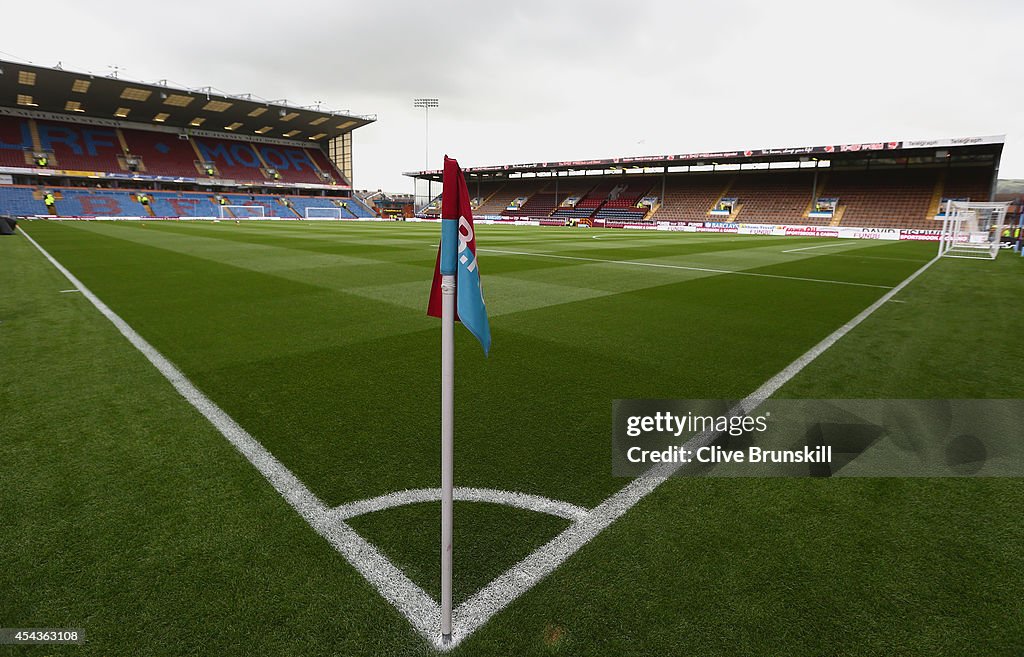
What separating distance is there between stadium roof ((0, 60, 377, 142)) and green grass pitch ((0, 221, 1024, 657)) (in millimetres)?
50327

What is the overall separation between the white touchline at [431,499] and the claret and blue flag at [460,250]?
1040 mm

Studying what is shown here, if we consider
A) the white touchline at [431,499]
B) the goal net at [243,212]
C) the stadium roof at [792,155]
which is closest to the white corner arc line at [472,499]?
the white touchline at [431,499]

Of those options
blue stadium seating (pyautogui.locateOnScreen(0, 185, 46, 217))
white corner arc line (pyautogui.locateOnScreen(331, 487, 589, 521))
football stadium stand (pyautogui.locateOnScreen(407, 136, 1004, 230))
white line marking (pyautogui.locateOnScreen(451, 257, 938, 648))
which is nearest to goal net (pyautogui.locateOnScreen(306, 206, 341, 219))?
football stadium stand (pyautogui.locateOnScreen(407, 136, 1004, 230))

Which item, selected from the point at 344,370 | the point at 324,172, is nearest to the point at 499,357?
the point at 344,370

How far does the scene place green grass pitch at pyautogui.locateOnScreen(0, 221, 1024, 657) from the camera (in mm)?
1963

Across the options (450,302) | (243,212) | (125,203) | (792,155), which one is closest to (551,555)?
(450,302)

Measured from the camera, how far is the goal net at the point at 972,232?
19.5 metres

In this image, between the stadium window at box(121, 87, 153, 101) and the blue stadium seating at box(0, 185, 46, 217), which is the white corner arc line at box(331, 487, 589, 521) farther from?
the blue stadium seating at box(0, 185, 46, 217)

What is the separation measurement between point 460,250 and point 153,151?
6967cm

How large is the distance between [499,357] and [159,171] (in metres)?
64.5

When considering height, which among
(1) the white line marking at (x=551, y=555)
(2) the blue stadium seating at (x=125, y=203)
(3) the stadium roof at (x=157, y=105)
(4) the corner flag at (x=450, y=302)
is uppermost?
(3) the stadium roof at (x=157, y=105)

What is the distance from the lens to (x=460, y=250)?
188 centimetres

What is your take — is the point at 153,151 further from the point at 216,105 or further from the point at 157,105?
the point at 216,105

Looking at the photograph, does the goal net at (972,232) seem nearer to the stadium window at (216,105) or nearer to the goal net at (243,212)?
the stadium window at (216,105)
